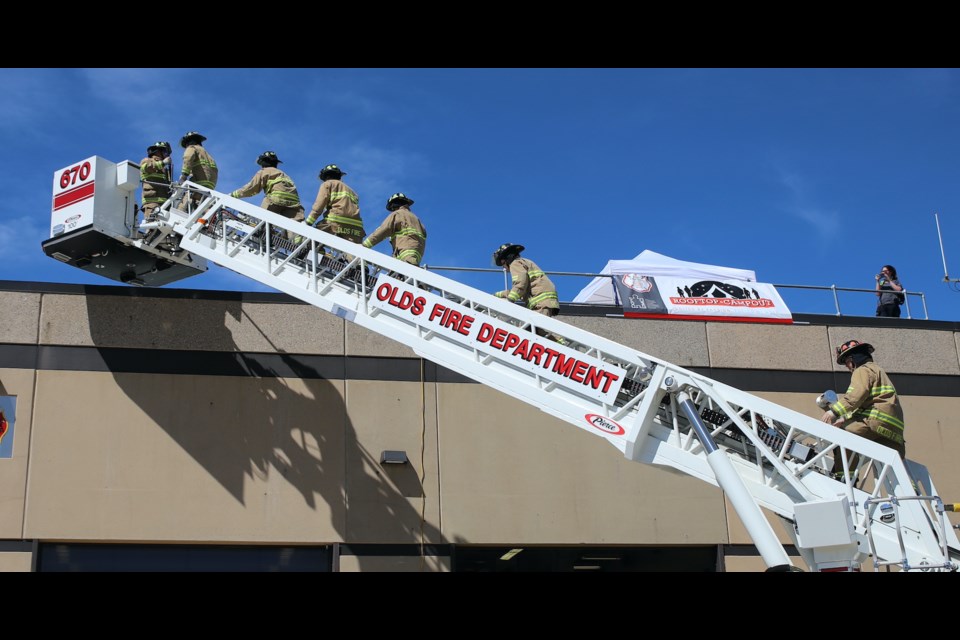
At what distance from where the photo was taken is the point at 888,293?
1595 cm

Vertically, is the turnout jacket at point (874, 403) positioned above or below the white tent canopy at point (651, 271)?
below

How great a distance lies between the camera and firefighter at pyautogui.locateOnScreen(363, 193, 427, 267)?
11828mm

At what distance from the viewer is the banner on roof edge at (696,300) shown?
47.6 ft

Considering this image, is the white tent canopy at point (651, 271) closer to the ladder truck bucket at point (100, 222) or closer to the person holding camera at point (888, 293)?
the person holding camera at point (888, 293)

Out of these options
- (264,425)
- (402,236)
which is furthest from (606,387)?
(264,425)

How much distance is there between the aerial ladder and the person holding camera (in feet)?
22.0

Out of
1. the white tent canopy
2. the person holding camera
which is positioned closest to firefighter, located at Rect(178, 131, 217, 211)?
the white tent canopy

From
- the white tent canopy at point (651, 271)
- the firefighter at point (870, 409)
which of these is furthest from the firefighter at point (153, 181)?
the firefighter at point (870, 409)

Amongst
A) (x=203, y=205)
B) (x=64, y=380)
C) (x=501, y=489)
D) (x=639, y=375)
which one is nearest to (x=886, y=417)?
(x=639, y=375)

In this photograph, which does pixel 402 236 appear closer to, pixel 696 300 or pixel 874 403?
pixel 696 300

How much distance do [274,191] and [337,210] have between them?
933mm

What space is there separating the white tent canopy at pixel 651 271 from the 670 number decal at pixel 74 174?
689 cm

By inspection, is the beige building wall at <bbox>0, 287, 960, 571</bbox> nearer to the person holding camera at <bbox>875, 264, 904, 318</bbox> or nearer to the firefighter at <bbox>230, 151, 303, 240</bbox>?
the firefighter at <bbox>230, 151, 303, 240</bbox>

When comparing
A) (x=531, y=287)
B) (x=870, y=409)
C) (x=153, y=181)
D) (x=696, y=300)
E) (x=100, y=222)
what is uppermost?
(x=153, y=181)
